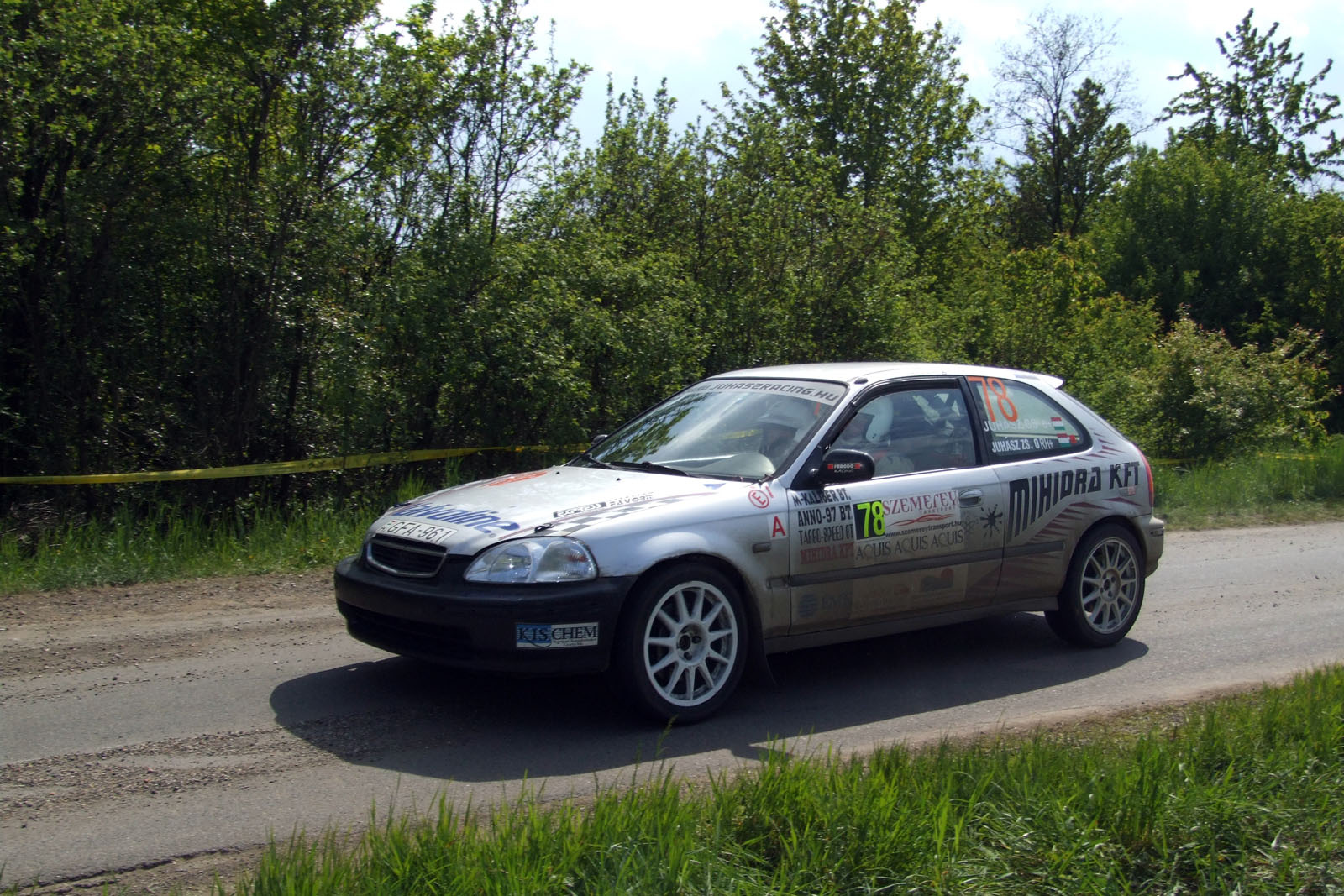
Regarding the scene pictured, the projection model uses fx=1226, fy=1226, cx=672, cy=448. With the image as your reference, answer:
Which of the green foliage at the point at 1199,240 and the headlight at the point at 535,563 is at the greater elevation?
the green foliage at the point at 1199,240

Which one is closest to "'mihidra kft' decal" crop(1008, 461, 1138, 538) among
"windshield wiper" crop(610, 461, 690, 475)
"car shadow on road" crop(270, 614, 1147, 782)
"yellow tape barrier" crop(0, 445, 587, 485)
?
"car shadow on road" crop(270, 614, 1147, 782)

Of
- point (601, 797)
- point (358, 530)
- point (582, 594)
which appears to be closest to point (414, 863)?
point (601, 797)

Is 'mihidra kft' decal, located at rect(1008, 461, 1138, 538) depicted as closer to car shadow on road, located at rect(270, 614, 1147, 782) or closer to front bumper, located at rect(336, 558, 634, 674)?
car shadow on road, located at rect(270, 614, 1147, 782)

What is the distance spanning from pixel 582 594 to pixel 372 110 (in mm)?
8579

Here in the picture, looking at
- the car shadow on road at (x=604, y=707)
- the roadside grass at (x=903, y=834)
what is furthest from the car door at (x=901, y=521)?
the roadside grass at (x=903, y=834)

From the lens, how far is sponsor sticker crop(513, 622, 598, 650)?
532 cm

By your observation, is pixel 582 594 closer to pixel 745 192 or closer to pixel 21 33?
pixel 21 33

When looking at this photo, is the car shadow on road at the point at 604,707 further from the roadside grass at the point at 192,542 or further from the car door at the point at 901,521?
the roadside grass at the point at 192,542

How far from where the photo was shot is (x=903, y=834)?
154 inches

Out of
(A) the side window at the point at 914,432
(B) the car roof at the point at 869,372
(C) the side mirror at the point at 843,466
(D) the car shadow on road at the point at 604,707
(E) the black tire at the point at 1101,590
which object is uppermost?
(B) the car roof at the point at 869,372

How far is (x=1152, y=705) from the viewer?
6211 mm

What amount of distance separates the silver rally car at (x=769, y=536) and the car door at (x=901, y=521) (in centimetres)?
1

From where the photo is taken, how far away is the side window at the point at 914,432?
6.59m

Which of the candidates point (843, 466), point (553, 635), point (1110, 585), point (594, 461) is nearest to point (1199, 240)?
point (1110, 585)
